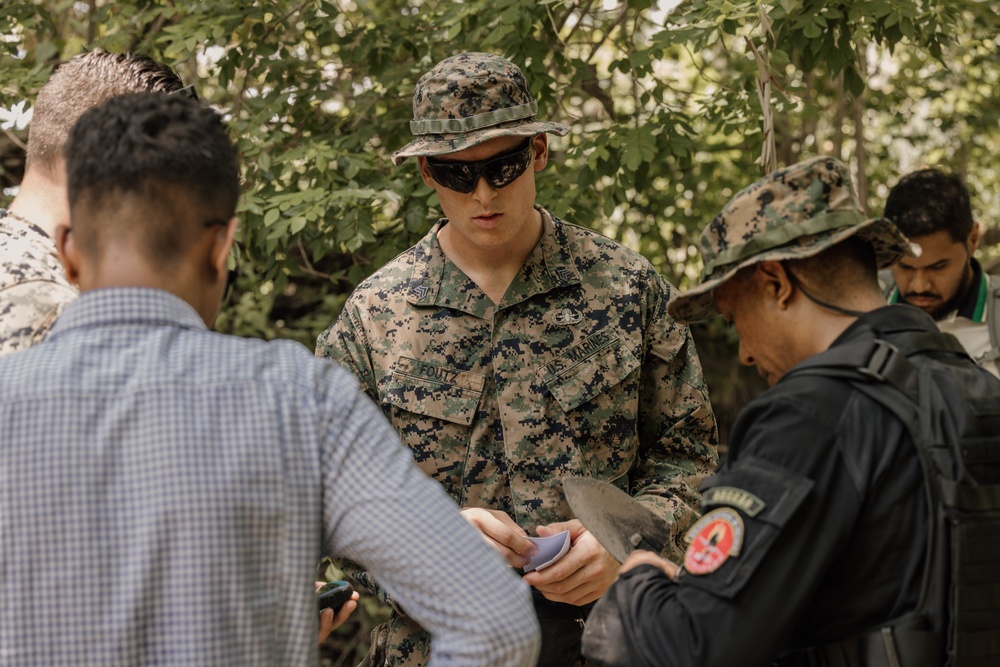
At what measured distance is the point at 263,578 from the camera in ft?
4.97

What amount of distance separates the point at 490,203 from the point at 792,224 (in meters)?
0.99

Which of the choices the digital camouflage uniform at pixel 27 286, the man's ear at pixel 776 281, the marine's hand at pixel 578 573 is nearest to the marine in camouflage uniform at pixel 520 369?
the marine's hand at pixel 578 573

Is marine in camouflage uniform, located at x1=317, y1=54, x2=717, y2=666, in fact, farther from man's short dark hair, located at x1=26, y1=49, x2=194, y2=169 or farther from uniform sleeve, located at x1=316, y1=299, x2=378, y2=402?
man's short dark hair, located at x1=26, y1=49, x2=194, y2=169

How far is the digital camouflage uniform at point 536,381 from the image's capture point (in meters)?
2.87

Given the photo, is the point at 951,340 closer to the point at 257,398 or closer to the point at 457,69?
the point at 257,398

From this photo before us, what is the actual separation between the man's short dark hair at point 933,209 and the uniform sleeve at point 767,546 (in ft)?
8.98

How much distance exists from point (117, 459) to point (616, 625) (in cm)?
101

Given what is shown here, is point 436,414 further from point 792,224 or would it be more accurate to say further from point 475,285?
point 792,224

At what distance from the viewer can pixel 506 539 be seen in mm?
2549

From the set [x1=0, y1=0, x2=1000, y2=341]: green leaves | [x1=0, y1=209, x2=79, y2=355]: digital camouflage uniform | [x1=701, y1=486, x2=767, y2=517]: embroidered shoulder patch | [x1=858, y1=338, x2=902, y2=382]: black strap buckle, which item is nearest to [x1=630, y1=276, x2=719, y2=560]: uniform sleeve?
[x1=701, y1=486, x2=767, y2=517]: embroidered shoulder patch

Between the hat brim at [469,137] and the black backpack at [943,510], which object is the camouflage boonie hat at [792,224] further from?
the hat brim at [469,137]

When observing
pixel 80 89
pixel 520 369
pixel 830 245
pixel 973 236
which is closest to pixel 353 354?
pixel 520 369

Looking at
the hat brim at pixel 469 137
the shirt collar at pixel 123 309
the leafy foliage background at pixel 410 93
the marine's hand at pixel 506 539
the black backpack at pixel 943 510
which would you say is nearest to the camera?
the shirt collar at pixel 123 309

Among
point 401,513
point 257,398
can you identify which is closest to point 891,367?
point 401,513
